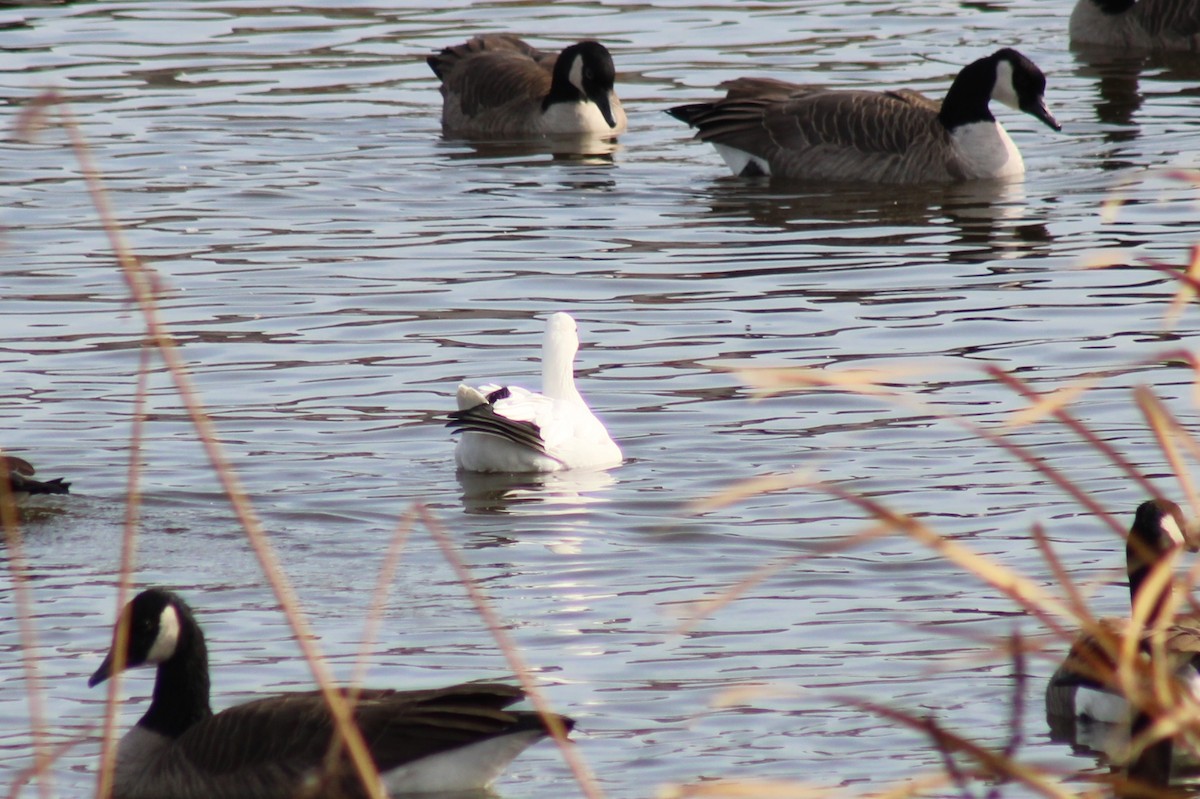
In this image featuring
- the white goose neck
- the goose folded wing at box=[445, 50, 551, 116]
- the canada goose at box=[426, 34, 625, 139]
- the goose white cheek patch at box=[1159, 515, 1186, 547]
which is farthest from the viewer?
the goose folded wing at box=[445, 50, 551, 116]

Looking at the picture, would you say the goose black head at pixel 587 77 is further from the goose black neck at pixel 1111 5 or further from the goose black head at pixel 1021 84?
the goose black neck at pixel 1111 5

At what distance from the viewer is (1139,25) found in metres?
23.7

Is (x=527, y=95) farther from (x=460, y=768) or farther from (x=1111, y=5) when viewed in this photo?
(x=460, y=768)

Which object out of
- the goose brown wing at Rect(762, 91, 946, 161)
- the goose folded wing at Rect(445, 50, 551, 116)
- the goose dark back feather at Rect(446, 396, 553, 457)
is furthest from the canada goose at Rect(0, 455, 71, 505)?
the goose folded wing at Rect(445, 50, 551, 116)

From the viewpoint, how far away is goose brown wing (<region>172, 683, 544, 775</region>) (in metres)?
6.20

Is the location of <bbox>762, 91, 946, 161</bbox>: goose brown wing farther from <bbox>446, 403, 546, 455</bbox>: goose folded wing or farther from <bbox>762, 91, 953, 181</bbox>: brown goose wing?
<bbox>446, 403, 546, 455</bbox>: goose folded wing

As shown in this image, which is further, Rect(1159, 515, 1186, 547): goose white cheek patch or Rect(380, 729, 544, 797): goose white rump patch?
Rect(1159, 515, 1186, 547): goose white cheek patch

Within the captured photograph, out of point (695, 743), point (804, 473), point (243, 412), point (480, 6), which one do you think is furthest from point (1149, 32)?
point (804, 473)

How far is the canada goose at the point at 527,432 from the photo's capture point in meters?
10.4

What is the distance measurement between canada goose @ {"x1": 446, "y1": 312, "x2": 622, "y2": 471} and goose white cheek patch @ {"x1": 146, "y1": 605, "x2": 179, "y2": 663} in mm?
3618

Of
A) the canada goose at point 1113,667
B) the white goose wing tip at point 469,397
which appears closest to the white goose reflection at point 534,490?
the white goose wing tip at point 469,397

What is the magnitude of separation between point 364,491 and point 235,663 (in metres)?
2.46

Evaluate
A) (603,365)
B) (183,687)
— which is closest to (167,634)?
(183,687)

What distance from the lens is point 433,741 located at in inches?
245
